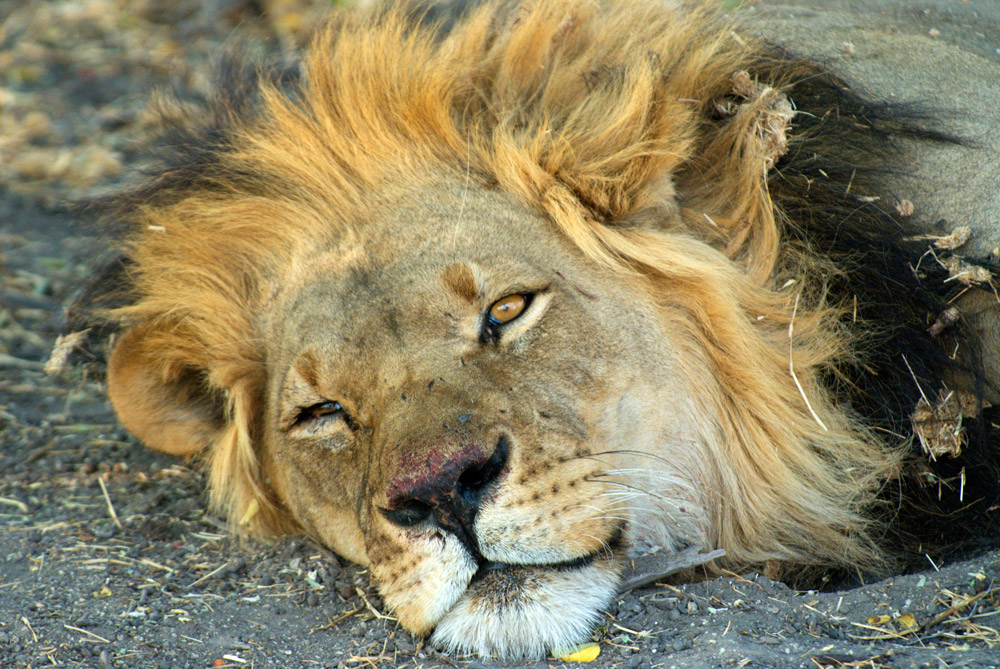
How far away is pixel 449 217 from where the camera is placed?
2.92 metres

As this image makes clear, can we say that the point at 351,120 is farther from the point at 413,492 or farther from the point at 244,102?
the point at 413,492

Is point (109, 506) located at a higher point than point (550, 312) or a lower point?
lower

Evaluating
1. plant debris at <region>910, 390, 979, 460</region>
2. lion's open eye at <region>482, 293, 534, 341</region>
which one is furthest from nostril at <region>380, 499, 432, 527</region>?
plant debris at <region>910, 390, 979, 460</region>

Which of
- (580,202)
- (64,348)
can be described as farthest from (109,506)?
(580,202)

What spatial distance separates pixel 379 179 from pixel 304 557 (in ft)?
4.02

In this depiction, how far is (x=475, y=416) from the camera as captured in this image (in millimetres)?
2408

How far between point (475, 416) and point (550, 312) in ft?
1.46

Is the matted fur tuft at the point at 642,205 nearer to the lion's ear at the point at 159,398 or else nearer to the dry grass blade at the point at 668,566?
the lion's ear at the point at 159,398

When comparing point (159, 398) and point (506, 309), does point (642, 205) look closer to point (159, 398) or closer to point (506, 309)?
point (506, 309)

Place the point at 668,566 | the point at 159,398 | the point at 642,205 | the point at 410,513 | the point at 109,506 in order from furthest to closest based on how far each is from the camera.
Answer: the point at 109,506, the point at 159,398, the point at 642,205, the point at 668,566, the point at 410,513

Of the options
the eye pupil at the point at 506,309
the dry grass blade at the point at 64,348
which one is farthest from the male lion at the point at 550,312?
the dry grass blade at the point at 64,348

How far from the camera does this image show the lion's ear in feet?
10.9

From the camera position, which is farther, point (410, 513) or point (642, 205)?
point (642, 205)

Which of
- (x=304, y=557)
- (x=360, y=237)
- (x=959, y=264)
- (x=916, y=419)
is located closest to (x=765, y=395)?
(x=916, y=419)
